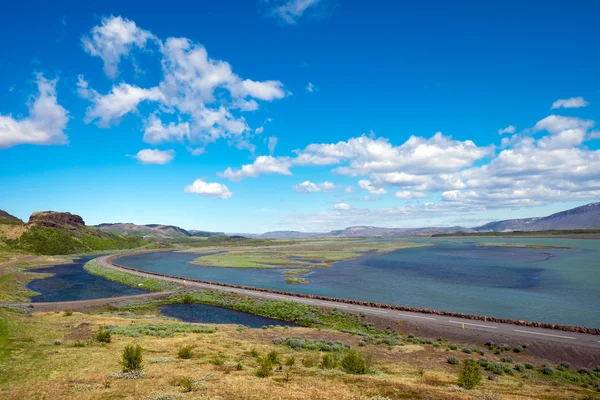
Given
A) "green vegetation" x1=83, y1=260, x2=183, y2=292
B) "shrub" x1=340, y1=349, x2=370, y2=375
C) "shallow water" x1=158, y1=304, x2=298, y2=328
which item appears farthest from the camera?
"green vegetation" x1=83, y1=260, x2=183, y2=292

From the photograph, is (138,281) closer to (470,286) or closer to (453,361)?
(453,361)

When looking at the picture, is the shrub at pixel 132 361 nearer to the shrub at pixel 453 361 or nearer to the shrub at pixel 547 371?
the shrub at pixel 453 361

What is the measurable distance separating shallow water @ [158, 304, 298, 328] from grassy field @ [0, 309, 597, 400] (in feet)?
39.4

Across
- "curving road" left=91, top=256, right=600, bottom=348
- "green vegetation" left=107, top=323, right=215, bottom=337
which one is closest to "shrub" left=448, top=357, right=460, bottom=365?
"curving road" left=91, top=256, right=600, bottom=348

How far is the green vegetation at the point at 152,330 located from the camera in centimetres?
3484

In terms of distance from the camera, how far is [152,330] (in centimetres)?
3688

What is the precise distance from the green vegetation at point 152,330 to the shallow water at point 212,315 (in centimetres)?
1097

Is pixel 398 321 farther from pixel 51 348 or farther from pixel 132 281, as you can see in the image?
pixel 132 281

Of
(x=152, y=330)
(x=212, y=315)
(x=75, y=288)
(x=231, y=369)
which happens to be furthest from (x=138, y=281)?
(x=231, y=369)

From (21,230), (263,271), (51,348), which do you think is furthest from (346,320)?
(21,230)

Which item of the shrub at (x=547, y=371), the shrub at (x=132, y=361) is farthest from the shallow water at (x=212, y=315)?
the shrub at (x=547, y=371)

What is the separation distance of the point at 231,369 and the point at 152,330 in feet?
61.5

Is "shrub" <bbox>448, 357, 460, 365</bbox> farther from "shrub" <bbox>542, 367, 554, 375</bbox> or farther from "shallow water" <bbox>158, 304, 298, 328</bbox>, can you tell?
"shallow water" <bbox>158, 304, 298, 328</bbox>

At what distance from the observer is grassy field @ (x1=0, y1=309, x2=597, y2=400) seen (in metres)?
17.7
